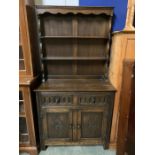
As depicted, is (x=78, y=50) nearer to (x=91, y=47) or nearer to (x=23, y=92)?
(x=91, y=47)

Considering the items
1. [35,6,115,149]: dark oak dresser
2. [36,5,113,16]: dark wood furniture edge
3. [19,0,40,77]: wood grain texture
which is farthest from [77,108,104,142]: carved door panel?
[36,5,113,16]: dark wood furniture edge

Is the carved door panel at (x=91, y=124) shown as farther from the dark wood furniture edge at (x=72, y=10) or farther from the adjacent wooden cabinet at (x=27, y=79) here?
the dark wood furniture edge at (x=72, y=10)

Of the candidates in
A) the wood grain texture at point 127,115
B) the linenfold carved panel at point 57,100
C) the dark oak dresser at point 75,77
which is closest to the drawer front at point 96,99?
the dark oak dresser at point 75,77

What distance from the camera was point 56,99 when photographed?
74.8 inches

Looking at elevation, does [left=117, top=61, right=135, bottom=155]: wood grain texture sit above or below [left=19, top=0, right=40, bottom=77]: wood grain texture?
below

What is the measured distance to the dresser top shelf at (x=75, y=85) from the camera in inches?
74.4

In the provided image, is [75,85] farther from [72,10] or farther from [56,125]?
[72,10]

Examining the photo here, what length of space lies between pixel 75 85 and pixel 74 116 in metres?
0.40

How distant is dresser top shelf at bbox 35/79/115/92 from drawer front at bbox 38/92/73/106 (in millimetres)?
72

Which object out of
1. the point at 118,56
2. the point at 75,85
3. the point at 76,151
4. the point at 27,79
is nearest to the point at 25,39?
the point at 27,79

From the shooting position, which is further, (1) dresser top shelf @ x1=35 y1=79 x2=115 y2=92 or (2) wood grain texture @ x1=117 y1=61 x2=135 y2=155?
(1) dresser top shelf @ x1=35 y1=79 x2=115 y2=92

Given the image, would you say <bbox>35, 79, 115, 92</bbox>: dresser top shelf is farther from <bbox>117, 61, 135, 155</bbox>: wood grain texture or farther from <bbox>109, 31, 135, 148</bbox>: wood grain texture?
<bbox>117, 61, 135, 155</bbox>: wood grain texture

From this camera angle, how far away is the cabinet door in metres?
1.95
